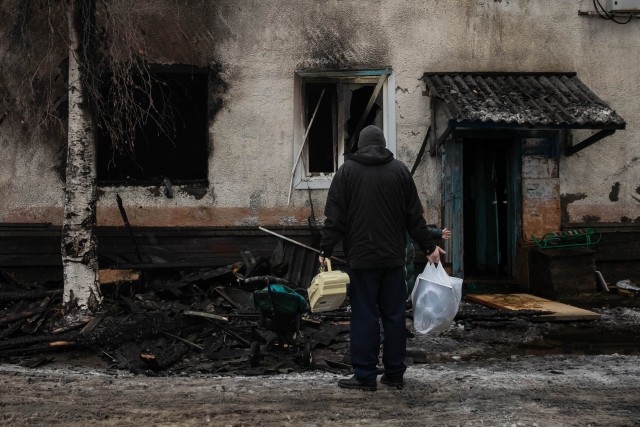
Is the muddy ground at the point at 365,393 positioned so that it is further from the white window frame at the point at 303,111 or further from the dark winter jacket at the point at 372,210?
the white window frame at the point at 303,111

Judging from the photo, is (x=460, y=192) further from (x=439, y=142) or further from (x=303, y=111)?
(x=303, y=111)

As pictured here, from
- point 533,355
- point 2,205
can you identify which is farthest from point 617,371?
point 2,205

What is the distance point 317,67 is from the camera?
32.0 ft

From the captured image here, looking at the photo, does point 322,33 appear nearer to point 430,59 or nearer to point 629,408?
point 430,59

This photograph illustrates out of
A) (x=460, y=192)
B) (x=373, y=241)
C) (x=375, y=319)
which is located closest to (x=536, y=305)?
(x=460, y=192)

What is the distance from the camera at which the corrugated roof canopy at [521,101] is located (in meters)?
8.72

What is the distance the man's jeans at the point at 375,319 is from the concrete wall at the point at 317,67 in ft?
15.7

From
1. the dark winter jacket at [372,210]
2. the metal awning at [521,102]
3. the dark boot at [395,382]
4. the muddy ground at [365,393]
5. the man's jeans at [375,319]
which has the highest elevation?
the metal awning at [521,102]

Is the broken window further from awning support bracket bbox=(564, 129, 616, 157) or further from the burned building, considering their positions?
awning support bracket bbox=(564, 129, 616, 157)

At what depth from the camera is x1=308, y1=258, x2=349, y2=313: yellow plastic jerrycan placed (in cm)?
541

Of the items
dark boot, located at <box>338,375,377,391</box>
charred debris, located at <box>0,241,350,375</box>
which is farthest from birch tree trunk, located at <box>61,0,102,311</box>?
dark boot, located at <box>338,375,377,391</box>

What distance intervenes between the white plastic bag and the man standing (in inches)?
34.0

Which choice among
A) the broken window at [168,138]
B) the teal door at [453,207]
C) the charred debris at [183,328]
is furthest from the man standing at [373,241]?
the broken window at [168,138]

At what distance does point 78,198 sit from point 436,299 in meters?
4.30
